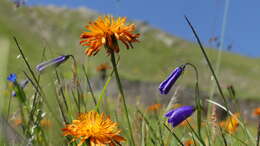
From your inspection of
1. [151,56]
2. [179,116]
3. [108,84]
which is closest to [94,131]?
[179,116]

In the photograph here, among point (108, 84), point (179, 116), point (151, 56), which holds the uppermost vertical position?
point (151, 56)

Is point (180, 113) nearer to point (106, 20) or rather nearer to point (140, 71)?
point (106, 20)

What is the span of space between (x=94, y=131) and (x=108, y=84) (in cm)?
1099

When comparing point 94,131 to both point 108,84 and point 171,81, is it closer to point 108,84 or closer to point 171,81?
point 171,81

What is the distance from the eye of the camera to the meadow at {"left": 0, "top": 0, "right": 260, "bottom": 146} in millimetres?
1010

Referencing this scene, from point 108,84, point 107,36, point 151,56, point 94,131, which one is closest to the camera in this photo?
point 94,131

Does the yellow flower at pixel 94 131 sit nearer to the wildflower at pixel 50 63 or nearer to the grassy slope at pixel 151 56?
the wildflower at pixel 50 63

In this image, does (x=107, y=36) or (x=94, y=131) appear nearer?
(x=94, y=131)

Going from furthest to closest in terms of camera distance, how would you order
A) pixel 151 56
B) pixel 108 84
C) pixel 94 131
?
pixel 151 56
pixel 108 84
pixel 94 131

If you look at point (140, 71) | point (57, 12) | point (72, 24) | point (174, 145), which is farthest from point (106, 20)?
point (57, 12)

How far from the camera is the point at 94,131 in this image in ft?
3.24

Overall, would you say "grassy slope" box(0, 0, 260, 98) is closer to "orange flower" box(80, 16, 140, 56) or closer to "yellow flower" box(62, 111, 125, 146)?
"orange flower" box(80, 16, 140, 56)

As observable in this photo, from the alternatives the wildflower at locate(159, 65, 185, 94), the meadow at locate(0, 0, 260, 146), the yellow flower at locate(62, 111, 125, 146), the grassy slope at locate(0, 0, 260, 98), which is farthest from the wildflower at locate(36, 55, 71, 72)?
the grassy slope at locate(0, 0, 260, 98)

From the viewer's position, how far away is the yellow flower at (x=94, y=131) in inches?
37.8
